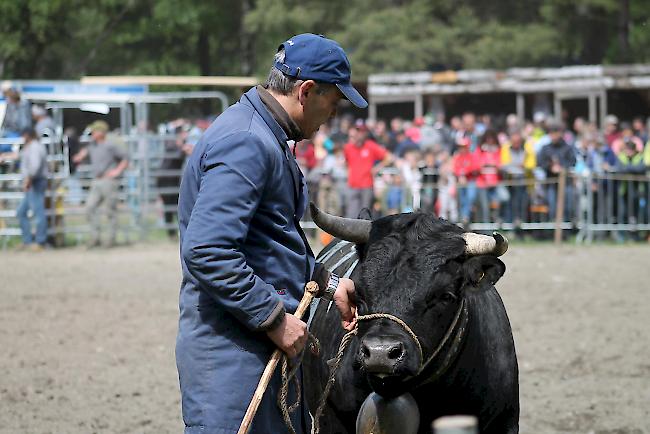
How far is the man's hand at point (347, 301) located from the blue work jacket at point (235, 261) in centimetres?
40

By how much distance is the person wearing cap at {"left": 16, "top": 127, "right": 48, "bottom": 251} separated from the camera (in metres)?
18.5

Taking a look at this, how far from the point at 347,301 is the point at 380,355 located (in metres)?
0.42

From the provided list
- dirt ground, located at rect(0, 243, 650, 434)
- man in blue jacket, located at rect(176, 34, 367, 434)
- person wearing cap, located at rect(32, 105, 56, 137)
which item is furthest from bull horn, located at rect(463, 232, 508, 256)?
person wearing cap, located at rect(32, 105, 56, 137)

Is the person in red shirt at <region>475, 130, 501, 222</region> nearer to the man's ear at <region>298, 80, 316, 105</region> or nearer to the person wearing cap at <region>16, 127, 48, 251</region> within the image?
the person wearing cap at <region>16, 127, 48, 251</region>

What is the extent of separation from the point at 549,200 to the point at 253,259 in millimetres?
15706

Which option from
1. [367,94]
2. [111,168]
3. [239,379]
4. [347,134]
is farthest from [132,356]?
[367,94]

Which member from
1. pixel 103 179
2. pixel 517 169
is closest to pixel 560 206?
pixel 517 169

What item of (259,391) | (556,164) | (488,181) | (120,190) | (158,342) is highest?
(259,391)

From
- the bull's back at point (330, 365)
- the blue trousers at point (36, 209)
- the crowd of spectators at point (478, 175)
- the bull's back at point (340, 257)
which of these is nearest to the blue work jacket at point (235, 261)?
the bull's back at point (330, 365)

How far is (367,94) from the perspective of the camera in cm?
3247

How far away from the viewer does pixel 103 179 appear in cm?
1916

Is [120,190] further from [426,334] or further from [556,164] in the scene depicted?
[426,334]

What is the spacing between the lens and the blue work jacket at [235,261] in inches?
155

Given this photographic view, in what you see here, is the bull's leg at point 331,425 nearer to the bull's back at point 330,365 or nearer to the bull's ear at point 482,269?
the bull's back at point 330,365
